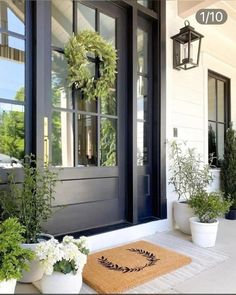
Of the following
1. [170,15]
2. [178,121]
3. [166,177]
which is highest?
[170,15]

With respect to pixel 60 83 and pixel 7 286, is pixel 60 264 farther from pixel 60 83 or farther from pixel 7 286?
pixel 60 83

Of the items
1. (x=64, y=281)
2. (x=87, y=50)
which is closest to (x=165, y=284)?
(x=64, y=281)

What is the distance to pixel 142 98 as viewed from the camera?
10.3 ft

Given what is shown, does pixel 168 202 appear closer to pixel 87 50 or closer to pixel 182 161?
pixel 182 161

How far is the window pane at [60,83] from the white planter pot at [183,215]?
1.62 m

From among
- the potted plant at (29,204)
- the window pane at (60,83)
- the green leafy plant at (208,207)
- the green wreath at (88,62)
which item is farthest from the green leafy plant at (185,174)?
the potted plant at (29,204)

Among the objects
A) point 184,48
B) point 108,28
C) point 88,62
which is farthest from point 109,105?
point 184,48

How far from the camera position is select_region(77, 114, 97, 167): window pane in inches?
102

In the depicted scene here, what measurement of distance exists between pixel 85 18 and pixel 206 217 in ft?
7.46

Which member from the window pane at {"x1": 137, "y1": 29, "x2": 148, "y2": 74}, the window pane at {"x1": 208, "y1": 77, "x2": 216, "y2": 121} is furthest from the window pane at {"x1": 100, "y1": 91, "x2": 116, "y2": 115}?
the window pane at {"x1": 208, "y1": 77, "x2": 216, "y2": 121}

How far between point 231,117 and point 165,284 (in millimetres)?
3576

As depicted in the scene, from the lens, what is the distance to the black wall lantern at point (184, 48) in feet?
10.3

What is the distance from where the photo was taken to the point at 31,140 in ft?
7.32

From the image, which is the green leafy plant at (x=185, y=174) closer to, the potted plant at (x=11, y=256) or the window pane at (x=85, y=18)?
the window pane at (x=85, y=18)
